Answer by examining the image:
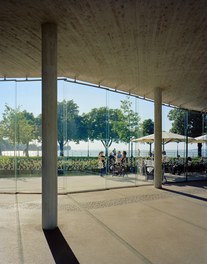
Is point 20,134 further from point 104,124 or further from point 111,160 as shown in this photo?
point 111,160

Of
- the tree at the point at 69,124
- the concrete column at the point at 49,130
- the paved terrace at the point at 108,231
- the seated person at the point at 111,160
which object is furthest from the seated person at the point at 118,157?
the concrete column at the point at 49,130

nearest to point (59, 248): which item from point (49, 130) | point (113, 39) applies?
point (49, 130)

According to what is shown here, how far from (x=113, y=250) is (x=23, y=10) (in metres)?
4.12

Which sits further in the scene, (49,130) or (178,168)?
(178,168)

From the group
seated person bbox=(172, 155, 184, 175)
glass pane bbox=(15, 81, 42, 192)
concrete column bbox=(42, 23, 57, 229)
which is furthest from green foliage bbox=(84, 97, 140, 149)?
concrete column bbox=(42, 23, 57, 229)

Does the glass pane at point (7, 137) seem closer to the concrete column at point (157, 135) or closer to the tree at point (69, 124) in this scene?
the tree at point (69, 124)

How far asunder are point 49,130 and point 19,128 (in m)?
4.65

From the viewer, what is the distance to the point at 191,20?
5125 mm

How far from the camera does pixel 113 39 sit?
6105 millimetres

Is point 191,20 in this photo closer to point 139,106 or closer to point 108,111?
point 108,111

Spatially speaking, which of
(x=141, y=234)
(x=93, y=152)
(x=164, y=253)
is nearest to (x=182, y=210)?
(x=141, y=234)

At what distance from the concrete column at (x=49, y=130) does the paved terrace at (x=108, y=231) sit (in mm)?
417

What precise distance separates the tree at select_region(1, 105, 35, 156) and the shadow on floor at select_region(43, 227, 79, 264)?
501cm

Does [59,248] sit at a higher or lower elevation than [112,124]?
lower
